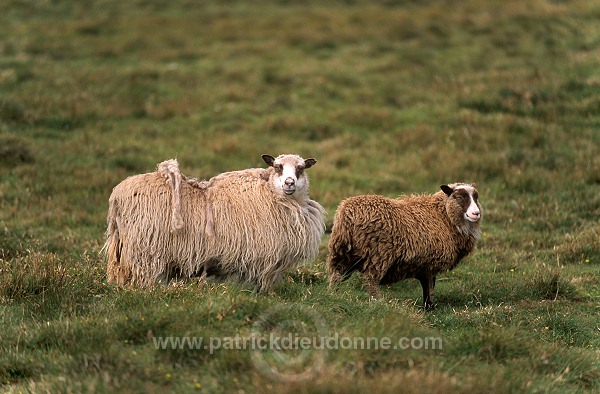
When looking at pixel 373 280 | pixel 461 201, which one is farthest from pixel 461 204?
pixel 373 280

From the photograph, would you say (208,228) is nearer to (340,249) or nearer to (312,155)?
(340,249)

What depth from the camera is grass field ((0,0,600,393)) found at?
6828 millimetres

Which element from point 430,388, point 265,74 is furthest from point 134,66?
point 430,388

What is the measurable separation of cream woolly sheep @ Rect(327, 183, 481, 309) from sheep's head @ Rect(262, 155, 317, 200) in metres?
0.63

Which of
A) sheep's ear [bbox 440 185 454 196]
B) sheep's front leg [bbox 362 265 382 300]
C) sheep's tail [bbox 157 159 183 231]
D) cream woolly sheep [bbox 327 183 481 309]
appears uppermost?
sheep's tail [bbox 157 159 183 231]

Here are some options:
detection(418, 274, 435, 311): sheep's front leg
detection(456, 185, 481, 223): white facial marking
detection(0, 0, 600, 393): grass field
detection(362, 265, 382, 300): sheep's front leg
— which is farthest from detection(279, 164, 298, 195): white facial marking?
detection(456, 185, 481, 223): white facial marking

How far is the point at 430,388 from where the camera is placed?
5.90 meters

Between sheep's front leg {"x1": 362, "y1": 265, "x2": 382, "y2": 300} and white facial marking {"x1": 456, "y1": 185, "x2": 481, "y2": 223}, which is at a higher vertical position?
white facial marking {"x1": 456, "y1": 185, "x2": 481, "y2": 223}

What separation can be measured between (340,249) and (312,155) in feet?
24.7

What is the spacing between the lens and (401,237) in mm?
9391

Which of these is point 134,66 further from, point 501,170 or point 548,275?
point 548,275

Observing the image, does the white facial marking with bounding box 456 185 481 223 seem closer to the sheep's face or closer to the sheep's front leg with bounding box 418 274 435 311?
the sheep's face

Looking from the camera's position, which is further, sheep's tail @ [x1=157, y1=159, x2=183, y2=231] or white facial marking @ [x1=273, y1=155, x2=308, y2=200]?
white facial marking @ [x1=273, y1=155, x2=308, y2=200]

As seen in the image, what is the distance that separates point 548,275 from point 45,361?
620cm
